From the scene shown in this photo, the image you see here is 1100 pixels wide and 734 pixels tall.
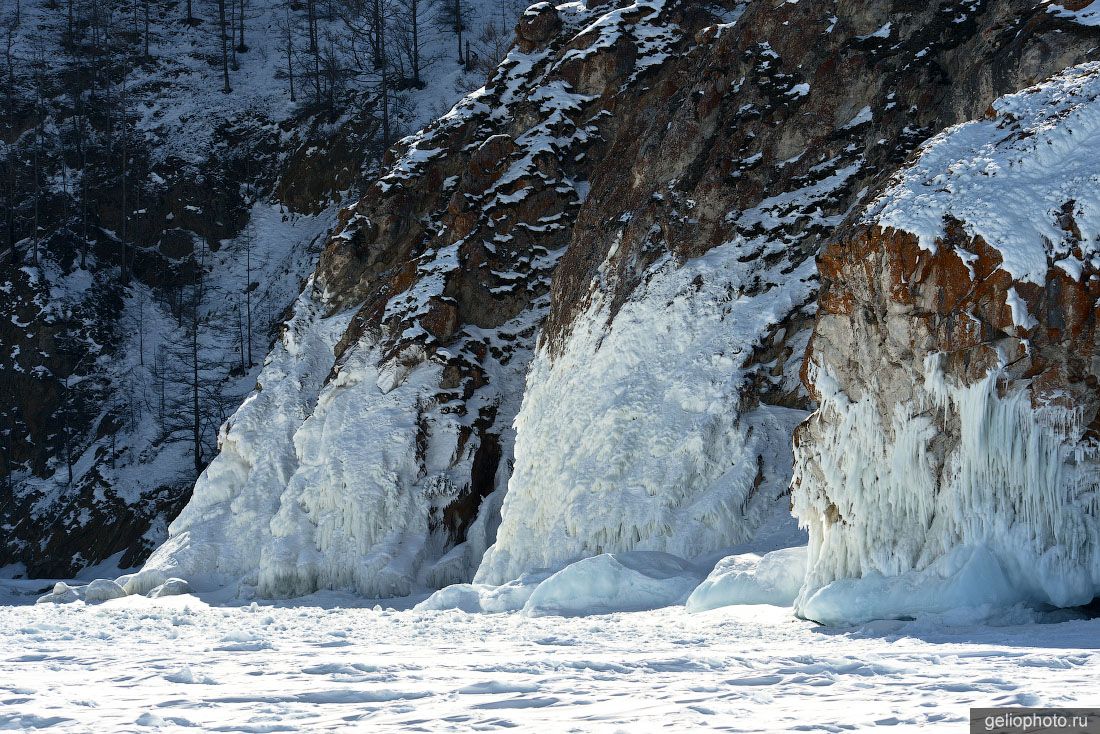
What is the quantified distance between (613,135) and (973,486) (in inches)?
670

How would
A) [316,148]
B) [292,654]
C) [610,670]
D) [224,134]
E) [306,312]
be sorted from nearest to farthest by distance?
[610,670] → [292,654] → [306,312] → [316,148] → [224,134]

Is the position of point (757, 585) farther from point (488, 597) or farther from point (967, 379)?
point (488, 597)

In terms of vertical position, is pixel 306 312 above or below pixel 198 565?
above

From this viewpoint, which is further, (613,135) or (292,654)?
(613,135)

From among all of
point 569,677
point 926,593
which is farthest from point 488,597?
point 569,677

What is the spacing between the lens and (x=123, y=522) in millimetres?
34531

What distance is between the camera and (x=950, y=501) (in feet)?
35.4

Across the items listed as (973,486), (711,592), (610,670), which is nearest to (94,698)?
(610,670)

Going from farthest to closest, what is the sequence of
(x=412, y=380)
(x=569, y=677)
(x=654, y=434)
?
(x=412, y=380)
(x=654, y=434)
(x=569, y=677)

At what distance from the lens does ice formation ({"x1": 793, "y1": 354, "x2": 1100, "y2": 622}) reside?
10039mm

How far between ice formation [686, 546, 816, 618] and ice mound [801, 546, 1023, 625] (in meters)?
1.43

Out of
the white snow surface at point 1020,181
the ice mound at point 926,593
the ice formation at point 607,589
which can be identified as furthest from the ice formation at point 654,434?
the white snow surface at point 1020,181

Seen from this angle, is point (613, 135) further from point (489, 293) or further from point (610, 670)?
point (610, 670)

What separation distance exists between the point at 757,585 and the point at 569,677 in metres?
5.34
